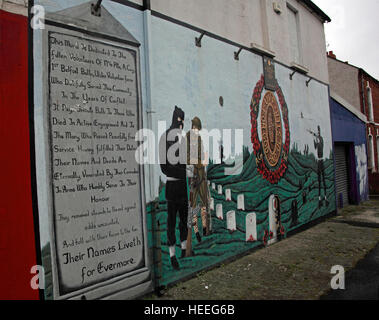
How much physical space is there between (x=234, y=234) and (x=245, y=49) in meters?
3.86

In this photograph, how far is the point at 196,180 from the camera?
535 centimetres

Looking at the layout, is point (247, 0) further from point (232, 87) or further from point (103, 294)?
point (103, 294)

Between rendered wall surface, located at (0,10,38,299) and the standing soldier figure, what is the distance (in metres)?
2.54

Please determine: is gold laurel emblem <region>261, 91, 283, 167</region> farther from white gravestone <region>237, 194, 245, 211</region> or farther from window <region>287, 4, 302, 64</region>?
window <region>287, 4, 302, 64</region>

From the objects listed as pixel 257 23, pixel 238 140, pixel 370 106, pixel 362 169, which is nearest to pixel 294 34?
pixel 257 23

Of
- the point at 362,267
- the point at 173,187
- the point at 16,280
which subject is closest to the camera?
the point at 16,280

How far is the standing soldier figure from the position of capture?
5207mm

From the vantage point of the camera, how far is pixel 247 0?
7.03 m

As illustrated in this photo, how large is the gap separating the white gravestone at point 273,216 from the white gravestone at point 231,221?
4.82 feet

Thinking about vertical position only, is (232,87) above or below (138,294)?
above

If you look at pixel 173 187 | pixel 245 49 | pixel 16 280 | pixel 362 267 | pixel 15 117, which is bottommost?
pixel 362 267

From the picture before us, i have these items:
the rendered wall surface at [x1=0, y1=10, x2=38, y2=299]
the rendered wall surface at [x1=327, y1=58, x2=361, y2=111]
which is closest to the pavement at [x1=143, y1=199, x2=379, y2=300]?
the rendered wall surface at [x1=0, y1=10, x2=38, y2=299]
